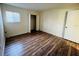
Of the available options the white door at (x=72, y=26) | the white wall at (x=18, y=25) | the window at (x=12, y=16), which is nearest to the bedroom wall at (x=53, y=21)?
the white door at (x=72, y=26)

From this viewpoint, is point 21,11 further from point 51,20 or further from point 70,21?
point 70,21

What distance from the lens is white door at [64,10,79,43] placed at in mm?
3466

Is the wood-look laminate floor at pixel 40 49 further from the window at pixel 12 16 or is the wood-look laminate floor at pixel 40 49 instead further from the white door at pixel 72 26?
the window at pixel 12 16

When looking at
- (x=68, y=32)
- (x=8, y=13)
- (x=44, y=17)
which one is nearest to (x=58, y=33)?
(x=68, y=32)

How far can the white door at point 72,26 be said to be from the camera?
3.47m

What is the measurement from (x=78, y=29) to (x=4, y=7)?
435cm

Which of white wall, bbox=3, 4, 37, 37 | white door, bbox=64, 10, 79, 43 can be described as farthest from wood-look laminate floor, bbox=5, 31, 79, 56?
white wall, bbox=3, 4, 37, 37

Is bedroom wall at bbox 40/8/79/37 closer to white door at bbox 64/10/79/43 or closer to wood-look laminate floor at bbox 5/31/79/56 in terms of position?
white door at bbox 64/10/79/43

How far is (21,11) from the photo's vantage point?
4.81 meters

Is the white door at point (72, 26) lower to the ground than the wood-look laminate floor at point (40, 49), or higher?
higher

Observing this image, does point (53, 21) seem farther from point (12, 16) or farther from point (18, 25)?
point (12, 16)

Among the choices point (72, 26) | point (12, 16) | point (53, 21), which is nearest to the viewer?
point (72, 26)

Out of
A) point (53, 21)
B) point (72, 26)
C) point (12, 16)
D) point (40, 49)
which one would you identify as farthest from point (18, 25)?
point (72, 26)

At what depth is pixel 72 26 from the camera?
12.0ft
